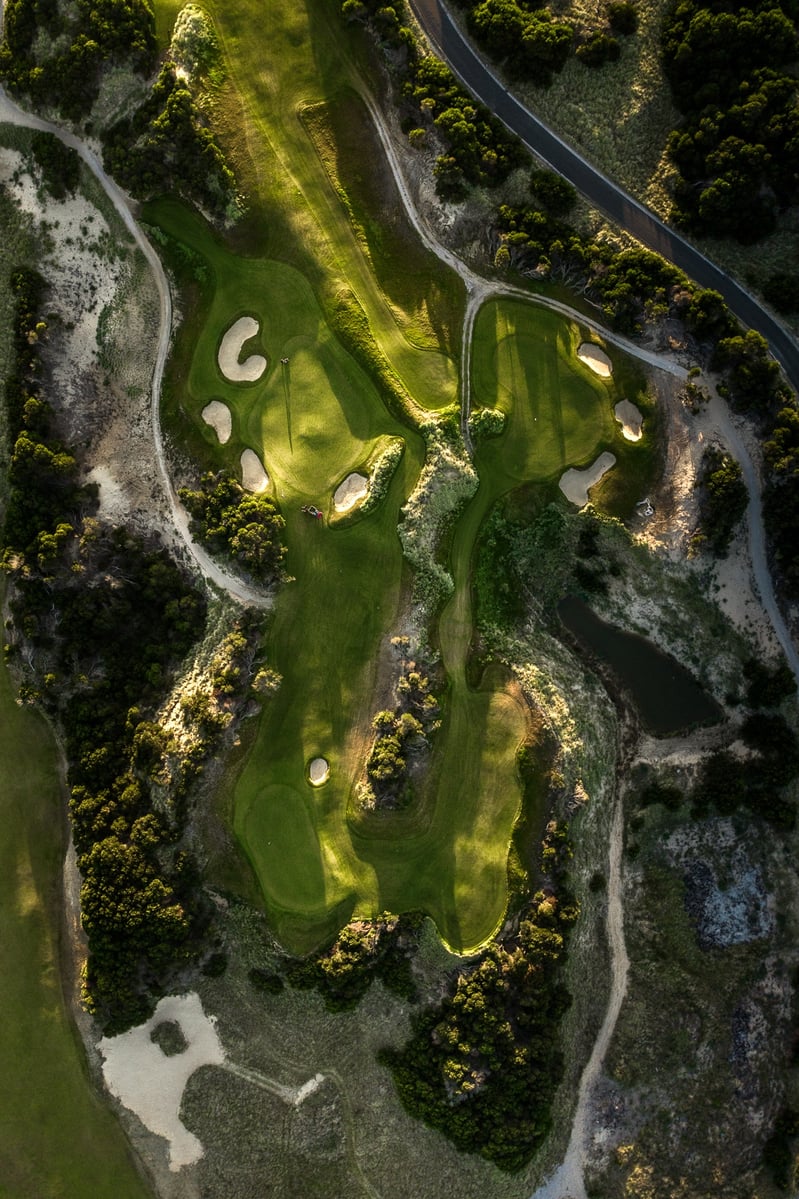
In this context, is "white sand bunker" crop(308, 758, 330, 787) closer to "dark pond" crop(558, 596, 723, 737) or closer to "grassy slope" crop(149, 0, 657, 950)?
"grassy slope" crop(149, 0, 657, 950)

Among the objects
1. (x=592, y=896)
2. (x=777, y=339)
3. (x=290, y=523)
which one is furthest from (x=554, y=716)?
(x=777, y=339)

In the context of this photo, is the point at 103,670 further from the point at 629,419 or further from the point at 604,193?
the point at 604,193

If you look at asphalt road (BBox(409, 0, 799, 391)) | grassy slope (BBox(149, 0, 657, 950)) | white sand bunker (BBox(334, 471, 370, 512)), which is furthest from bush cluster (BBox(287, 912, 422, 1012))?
asphalt road (BBox(409, 0, 799, 391))

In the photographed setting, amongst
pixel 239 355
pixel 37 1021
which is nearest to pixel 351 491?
pixel 239 355

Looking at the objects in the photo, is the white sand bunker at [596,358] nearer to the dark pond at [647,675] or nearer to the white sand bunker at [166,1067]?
the dark pond at [647,675]

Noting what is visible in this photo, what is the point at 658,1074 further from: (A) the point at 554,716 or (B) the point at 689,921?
(A) the point at 554,716

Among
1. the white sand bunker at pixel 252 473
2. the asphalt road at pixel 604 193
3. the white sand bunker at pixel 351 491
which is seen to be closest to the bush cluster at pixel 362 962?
the white sand bunker at pixel 351 491
